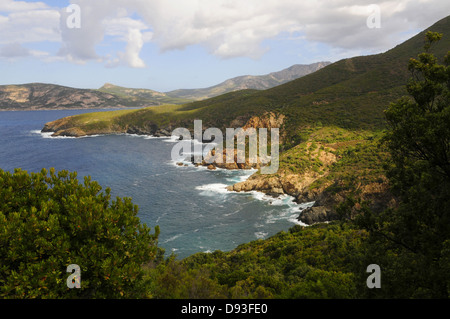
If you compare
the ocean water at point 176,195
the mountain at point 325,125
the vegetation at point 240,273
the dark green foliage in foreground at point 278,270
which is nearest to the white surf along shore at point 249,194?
the ocean water at point 176,195

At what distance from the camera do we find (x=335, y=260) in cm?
2845

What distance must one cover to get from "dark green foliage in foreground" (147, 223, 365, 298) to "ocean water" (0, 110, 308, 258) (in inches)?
376

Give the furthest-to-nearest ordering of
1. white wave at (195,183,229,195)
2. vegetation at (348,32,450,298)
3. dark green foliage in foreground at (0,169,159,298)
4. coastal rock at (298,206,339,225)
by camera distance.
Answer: white wave at (195,183,229,195) < coastal rock at (298,206,339,225) < vegetation at (348,32,450,298) < dark green foliage in foreground at (0,169,159,298)

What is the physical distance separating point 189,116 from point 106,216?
523 feet

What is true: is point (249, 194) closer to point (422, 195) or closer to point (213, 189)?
point (213, 189)

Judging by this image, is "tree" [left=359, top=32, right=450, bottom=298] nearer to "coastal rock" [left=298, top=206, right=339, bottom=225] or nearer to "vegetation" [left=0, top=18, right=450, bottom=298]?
"vegetation" [left=0, top=18, right=450, bottom=298]

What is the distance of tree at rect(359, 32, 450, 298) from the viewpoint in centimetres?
1216

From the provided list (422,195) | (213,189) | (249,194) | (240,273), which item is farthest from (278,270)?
(213,189)

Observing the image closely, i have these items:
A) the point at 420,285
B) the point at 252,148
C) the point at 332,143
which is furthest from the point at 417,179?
the point at 252,148

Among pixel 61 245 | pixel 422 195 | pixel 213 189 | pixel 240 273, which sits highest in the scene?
pixel 422 195

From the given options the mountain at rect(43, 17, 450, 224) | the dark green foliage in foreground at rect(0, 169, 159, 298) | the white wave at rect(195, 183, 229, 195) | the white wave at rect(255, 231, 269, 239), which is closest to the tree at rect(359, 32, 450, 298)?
the mountain at rect(43, 17, 450, 224)

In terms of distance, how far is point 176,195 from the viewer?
6744 cm

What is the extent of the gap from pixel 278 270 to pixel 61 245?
2248cm

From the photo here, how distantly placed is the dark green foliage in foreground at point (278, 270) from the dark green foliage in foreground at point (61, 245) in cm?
337
